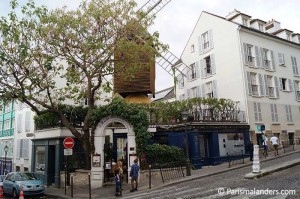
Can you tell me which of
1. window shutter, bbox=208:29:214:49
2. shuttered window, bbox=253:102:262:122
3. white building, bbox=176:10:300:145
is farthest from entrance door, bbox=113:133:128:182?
window shutter, bbox=208:29:214:49

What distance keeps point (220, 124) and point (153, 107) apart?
17.3 ft

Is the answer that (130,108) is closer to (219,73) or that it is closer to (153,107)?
(153,107)

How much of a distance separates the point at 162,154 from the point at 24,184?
8.34 m

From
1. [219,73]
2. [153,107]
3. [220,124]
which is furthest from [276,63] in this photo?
[153,107]

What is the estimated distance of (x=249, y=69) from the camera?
2584 centimetres

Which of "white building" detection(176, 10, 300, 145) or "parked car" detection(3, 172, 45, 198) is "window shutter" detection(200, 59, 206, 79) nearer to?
"white building" detection(176, 10, 300, 145)

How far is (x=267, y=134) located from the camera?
84.6ft

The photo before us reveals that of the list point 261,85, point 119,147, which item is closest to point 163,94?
point 261,85

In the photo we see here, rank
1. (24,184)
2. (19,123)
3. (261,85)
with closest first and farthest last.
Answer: (24,184), (261,85), (19,123)

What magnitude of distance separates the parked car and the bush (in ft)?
21.9

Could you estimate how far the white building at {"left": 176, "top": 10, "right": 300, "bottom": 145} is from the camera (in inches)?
1010

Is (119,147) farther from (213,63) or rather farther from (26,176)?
(213,63)

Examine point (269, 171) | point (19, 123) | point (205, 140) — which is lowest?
point (269, 171)

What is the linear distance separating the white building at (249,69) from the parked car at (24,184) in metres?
17.3
